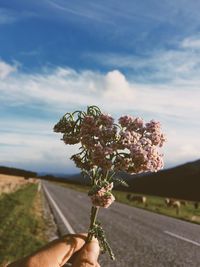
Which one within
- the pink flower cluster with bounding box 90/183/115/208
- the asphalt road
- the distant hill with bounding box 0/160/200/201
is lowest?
the pink flower cluster with bounding box 90/183/115/208

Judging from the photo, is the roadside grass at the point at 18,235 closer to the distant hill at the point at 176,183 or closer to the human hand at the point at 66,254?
the human hand at the point at 66,254

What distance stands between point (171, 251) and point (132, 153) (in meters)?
10.9

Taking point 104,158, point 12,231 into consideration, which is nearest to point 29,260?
point 104,158

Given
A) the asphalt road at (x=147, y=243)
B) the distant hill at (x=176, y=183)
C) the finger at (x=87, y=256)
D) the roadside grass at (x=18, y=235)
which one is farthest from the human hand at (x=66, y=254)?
the distant hill at (x=176, y=183)

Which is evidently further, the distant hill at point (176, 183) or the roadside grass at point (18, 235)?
the distant hill at point (176, 183)

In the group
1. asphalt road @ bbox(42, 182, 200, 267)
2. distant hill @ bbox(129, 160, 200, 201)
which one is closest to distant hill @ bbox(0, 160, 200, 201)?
distant hill @ bbox(129, 160, 200, 201)

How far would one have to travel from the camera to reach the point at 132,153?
309 centimetres

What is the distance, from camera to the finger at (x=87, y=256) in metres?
2.91

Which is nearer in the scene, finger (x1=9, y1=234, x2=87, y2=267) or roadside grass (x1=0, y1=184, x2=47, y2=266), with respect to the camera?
finger (x1=9, y1=234, x2=87, y2=267)

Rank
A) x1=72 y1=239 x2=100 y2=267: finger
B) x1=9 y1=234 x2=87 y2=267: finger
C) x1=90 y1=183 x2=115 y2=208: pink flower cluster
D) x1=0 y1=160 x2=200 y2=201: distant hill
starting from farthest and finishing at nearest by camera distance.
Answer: x1=0 y1=160 x2=200 y2=201: distant hill → x1=90 y1=183 x2=115 y2=208: pink flower cluster → x1=72 y1=239 x2=100 y2=267: finger → x1=9 y1=234 x2=87 y2=267: finger

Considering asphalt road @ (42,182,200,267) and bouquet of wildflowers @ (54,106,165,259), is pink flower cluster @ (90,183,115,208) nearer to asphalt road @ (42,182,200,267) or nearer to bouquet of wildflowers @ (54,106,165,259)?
bouquet of wildflowers @ (54,106,165,259)

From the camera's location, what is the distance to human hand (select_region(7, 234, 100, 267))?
107 inches

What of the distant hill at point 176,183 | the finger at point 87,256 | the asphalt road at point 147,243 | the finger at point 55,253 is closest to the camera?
the finger at point 55,253

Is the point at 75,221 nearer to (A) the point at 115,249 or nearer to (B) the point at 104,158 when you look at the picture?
(A) the point at 115,249
